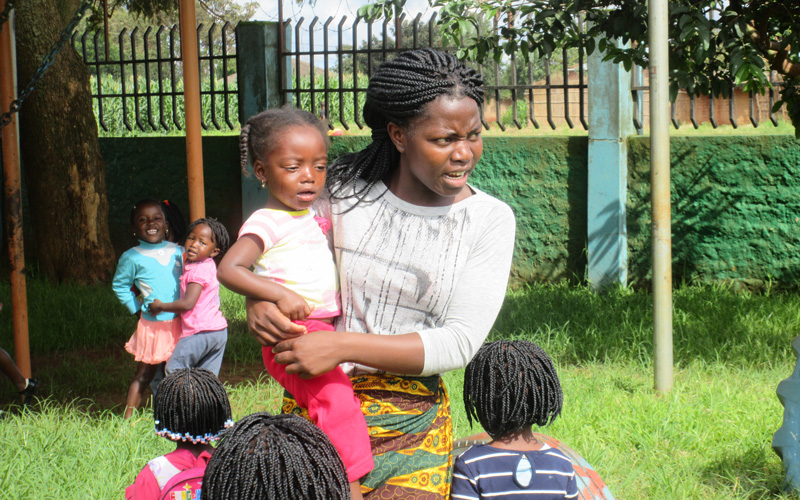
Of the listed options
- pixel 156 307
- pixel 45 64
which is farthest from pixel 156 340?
pixel 45 64

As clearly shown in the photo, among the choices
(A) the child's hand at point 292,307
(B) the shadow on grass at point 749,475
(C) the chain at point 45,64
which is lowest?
(B) the shadow on grass at point 749,475

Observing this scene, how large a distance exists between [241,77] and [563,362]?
4595 mm

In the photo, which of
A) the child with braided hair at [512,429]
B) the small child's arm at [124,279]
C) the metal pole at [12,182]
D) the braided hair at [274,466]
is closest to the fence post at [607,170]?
the small child's arm at [124,279]

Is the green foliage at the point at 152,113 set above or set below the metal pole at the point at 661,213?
above

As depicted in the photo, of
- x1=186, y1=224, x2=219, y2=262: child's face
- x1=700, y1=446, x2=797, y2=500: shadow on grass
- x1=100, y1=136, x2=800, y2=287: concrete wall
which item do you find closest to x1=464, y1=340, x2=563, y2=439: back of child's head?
x1=700, y1=446, x2=797, y2=500: shadow on grass

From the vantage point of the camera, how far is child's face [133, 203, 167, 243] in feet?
14.3

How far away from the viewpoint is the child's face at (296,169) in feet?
6.03

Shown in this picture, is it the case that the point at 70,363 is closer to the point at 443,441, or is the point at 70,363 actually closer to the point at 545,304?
the point at 545,304

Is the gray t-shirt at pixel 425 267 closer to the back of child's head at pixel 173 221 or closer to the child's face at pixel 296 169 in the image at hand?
the child's face at pixel 296 169

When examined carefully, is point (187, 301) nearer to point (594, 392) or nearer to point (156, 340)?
point (156, 340)

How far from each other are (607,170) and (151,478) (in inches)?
210

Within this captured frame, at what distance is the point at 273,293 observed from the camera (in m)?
1.66

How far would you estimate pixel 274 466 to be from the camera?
1323 millimetres

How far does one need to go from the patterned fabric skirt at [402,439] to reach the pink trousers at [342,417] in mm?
57
